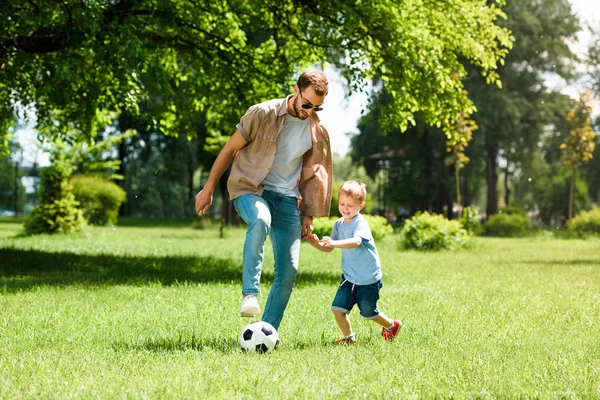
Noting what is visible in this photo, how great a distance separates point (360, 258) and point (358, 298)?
34 centimetres

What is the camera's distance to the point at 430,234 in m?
22.3

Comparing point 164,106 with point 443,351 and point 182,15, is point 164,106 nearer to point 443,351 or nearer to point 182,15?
point 182,15

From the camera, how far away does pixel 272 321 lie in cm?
599

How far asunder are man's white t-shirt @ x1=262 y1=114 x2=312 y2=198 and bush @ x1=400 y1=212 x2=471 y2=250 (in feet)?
54.8

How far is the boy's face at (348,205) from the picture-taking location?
19.7 ft

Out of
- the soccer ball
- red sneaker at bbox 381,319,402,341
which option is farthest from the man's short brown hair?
red sneaker at bbox 381,319,402,341

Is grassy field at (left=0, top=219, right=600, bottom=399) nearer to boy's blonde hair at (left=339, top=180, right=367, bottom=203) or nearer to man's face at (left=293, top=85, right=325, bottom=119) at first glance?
boy's blonde hair at (left=339, top=180, right=367, bottom=203)

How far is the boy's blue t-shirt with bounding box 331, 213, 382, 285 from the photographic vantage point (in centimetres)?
618

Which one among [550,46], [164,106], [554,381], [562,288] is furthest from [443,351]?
[550,46]

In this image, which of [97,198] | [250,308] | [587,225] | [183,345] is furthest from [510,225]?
[250,308]

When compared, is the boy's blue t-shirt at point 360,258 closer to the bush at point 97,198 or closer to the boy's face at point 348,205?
the boy's face at point 348,205

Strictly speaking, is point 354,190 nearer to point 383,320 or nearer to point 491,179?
point 383,320

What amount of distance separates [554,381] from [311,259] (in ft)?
41.8

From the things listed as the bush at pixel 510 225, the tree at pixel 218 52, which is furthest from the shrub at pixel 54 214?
the bush at pixel 510 225
